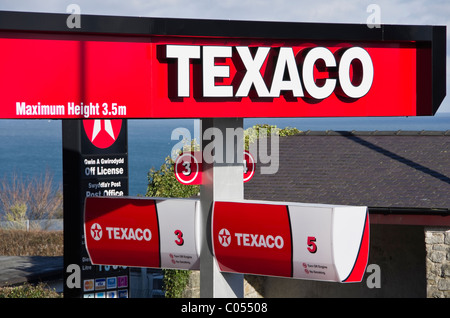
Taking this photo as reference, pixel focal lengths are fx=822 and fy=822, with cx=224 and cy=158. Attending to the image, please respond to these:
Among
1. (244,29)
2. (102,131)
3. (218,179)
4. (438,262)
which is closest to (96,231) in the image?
(218,179)

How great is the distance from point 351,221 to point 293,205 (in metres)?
0.71

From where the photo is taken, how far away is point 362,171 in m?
17.4

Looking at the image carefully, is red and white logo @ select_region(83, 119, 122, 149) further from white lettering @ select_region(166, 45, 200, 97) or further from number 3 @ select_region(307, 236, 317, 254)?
number 3 @ select_region(307, 236, 317, 254)

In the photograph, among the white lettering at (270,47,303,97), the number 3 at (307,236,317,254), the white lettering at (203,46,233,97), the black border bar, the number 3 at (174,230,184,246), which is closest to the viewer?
the black border bar

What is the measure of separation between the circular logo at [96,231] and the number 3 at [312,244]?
3.10m

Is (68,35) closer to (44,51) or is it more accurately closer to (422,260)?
(44,51)

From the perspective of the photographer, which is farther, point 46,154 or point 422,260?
point 46,154

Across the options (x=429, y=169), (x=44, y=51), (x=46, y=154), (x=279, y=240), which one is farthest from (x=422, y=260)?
(x=46, y=154)

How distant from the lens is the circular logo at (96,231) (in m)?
11.3

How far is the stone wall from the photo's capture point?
15.1 m

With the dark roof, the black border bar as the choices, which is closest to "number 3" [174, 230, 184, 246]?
the black border bar

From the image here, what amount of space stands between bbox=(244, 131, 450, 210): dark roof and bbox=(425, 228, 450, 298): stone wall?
1.81 ft

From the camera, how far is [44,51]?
30.3 feet

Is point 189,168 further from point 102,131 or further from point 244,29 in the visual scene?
point 102,131
